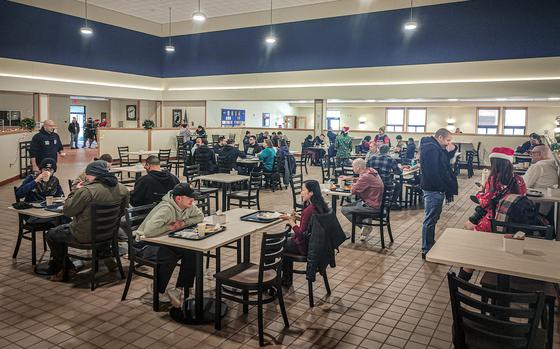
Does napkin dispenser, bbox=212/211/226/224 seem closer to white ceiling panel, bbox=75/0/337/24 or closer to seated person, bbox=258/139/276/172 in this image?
seated person, bbox=258/139/276/172

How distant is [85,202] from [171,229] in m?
1.12

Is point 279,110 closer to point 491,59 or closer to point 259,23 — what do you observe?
point 259,23

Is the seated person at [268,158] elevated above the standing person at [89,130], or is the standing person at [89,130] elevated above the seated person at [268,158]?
the standing person at [89,130]

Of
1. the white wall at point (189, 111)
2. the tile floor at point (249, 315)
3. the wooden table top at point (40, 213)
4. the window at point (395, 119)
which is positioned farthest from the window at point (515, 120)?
the wooden table top at point (40, 213)

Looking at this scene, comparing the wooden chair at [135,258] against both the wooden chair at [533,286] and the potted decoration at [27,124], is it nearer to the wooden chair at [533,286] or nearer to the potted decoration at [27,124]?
the wooden chair at [533,286]

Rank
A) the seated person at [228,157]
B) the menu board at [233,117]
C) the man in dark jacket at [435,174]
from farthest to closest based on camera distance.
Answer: the menu board at [233,117], the seated person at [228,157], the man in dark jacket at [435,174]

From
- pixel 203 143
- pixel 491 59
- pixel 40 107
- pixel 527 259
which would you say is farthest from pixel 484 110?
pixel 527 259

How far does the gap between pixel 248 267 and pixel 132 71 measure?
55.9 ft

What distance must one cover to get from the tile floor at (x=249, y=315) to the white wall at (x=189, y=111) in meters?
15.1

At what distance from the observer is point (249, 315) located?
4270 mm

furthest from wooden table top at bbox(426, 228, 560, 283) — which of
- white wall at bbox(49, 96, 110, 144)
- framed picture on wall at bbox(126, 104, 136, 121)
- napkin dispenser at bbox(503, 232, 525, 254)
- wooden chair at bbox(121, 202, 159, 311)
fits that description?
white wall at bbox(49, 96, 110, 144)

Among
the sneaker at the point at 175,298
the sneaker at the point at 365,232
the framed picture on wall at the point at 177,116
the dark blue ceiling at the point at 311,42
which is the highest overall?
the dark blue ceiling at the point at 311,42

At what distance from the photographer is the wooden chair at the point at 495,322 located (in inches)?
100

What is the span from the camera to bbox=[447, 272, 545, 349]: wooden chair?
8.36 ft
